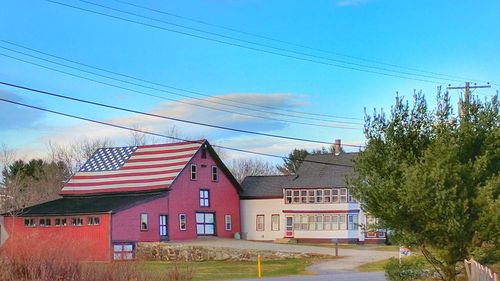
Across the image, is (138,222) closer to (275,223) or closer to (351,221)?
(275,223)

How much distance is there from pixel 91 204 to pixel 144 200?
14.7ft

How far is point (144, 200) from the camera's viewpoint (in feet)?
194

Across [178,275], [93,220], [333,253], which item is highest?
[93,220]

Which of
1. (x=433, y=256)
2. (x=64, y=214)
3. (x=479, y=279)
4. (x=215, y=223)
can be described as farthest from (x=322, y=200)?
(x=479, y=279)

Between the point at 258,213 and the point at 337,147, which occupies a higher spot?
the point at 337,147

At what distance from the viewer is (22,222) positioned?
197 feet

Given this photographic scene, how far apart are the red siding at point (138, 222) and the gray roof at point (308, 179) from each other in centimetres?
1300

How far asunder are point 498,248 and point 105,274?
9.55 m

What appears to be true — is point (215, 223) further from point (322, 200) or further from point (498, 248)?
point (498, 248)

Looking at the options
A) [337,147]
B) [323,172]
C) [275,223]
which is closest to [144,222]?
[275,223]

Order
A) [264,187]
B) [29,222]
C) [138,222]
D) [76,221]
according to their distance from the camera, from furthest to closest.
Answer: [264,187] < [29,222] < [138,222] < [76,221]

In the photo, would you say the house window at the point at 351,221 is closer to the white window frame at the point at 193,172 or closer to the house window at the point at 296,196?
the house window at the point at 296,196

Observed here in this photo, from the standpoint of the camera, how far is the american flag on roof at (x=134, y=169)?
63.1m

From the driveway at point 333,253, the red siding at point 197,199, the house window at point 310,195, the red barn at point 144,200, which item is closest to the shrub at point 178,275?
the driveway at point 333,253
